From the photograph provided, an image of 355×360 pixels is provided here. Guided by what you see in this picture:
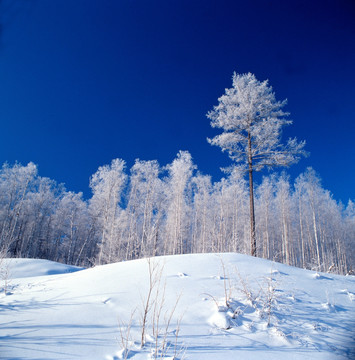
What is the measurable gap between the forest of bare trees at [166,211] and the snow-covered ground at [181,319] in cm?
1101

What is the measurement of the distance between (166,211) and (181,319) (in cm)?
1870

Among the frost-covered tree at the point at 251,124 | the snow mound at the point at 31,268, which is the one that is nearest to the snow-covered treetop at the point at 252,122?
the frost-covered tree at the point at 251,124

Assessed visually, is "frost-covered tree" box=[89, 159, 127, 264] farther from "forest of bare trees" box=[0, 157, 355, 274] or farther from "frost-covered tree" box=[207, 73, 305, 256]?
"frost-covered tree" box=[207, 73, 305, 256]

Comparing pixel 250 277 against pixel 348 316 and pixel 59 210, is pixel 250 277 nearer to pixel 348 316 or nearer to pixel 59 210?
pixel 348 316

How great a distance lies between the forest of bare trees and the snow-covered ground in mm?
11014

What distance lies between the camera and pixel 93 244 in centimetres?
2608

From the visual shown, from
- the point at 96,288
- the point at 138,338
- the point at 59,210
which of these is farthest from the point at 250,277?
the point at 59,210

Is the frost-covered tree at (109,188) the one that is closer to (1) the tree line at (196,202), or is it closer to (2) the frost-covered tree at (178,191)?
Result: (1) the tree line at (196,202)

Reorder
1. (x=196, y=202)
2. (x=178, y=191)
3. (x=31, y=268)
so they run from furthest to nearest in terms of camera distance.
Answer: (x=196, y=202) → (x=178, y=191) → (x=31, y=268)

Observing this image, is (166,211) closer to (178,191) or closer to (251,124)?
(178,191)

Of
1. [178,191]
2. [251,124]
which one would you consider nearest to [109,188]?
[178,191]

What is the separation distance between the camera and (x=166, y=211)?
21062 millimetres

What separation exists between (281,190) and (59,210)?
83.7 feet

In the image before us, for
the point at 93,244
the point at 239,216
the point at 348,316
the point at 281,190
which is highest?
the point at 281,190
